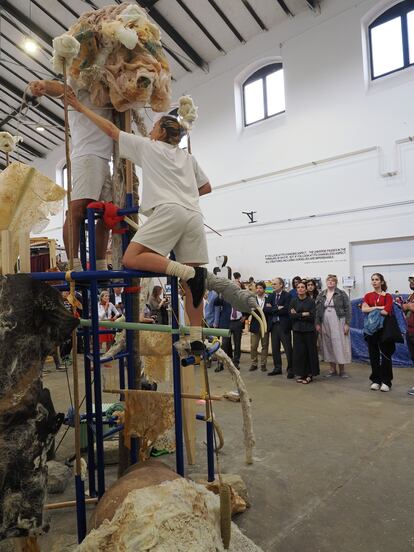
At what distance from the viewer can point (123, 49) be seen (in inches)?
91.0

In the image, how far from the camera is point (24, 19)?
10.5 metres

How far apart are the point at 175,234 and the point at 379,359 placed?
4.27 m

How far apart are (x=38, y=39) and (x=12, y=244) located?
38.1 ft

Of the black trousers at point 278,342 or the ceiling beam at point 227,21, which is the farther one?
the ceiling beam at point 227,21

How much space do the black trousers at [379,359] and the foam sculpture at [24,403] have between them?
4.50 metres

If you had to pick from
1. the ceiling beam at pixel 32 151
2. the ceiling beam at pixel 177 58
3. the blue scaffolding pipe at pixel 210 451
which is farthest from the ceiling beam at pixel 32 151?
the blue scaffolding pipe at pixel 210 451

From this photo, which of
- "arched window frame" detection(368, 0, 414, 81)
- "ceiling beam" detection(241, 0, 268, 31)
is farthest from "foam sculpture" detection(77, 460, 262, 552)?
"ceiling beam" detection(241, 0, 268, 31)

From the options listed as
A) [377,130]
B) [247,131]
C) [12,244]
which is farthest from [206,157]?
[12,244]

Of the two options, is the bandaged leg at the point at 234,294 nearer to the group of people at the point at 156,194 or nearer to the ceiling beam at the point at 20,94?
the group of people at the point at 156,194

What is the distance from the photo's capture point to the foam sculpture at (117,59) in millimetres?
2281

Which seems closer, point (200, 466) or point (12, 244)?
point (12, 244)

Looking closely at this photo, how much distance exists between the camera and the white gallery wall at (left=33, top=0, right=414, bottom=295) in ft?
25.1

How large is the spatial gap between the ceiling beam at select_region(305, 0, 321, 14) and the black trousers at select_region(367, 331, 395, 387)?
7145mm

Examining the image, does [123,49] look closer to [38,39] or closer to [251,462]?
[251,462]
